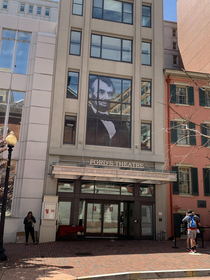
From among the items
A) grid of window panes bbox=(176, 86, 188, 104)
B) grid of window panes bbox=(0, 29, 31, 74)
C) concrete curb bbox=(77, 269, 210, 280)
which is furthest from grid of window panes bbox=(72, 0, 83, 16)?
concrete curb bbox=(77, 269, 210, 280)

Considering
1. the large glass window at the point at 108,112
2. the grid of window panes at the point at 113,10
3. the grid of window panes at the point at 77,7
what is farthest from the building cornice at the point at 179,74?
the grid of window panes at the point at 77,7

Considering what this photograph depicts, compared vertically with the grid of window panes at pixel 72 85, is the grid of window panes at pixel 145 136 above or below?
below

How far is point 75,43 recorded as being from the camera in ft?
65.3

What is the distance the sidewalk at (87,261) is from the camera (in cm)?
885

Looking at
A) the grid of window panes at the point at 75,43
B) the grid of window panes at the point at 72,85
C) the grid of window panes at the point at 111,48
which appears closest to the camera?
the grid of window panes at the point at 72,85

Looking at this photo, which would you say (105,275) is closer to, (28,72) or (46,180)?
(46,180)

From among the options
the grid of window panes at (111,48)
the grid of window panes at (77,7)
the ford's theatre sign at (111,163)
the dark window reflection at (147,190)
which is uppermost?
the grid of window panes at (77,7)

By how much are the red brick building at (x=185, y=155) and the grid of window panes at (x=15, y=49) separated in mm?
10699

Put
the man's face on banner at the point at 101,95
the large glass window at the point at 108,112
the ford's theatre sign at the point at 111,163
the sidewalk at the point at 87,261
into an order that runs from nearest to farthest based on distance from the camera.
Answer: the sidewalk at the point at 87,261 → the ford's theatre sign at the point at 111,163 → the large glass window at the point at 108,112 → the man's face on banner at the point at 101,95

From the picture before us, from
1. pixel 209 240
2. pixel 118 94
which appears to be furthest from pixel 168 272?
pixel 118 94

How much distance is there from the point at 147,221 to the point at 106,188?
3.70 meters

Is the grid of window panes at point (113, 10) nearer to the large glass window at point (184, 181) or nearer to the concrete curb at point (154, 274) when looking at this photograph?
the large glass window at point (184, 181)

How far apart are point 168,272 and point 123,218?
9899 mm

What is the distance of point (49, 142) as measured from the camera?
57.8 ft
